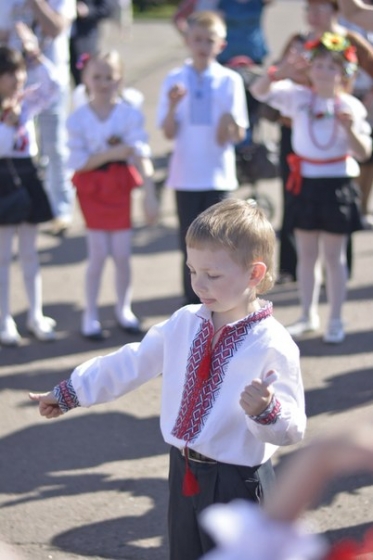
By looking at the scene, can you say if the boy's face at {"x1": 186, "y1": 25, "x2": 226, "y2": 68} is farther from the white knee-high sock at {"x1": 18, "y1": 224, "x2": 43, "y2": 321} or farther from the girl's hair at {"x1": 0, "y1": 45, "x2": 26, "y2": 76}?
the white knee-high sock at {"x1": 18, "y1": 224, "x2": 43, "y2": 321}

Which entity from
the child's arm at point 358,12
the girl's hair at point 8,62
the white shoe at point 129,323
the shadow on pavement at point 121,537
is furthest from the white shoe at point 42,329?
the child's arm at point 358,12

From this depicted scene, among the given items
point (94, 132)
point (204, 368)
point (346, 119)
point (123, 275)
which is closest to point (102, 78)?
point (94, 132)

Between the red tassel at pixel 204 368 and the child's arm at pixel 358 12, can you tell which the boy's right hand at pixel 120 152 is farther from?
the red tassel at pixel 204 368

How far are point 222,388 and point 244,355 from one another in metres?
0.11

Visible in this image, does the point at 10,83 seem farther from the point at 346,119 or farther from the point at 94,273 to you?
the point at 346,119

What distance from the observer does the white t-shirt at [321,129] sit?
5.71 m

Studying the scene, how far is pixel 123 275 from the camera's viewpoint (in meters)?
6.25

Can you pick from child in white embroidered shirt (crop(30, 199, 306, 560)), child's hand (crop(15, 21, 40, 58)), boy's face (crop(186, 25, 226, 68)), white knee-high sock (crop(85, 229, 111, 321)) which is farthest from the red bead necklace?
child in white embroidered shirt (crop(30, 199, 306, 560))

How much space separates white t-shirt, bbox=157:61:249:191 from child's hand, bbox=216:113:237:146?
0.02 meters

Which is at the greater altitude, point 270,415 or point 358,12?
point 358,12

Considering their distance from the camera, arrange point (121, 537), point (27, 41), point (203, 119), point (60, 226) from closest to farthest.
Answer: point (121, 537) → point (203, 119) → point (27, 41) → point (60, 226)

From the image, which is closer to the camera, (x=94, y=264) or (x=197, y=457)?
(x=197, y=457)

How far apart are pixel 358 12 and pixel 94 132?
1735 mm

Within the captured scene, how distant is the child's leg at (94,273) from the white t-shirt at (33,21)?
1.69m
